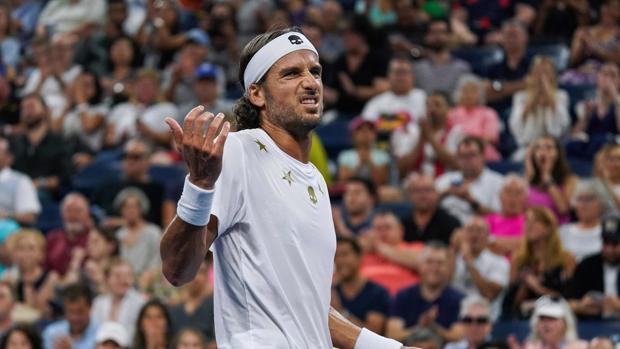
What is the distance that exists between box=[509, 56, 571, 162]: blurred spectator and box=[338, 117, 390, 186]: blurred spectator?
1.21 metres

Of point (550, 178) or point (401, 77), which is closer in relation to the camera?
point (550, 178)

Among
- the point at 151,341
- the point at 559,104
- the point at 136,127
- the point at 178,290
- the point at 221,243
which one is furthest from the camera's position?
the point at 136,127

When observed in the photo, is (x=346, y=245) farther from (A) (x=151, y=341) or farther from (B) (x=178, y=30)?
(B) (x=178, y=30)

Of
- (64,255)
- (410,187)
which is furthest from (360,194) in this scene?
(64,255)

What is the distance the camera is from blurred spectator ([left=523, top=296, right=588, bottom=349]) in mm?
9172

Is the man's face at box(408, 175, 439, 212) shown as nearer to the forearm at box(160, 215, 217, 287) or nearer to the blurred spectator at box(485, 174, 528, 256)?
the blurred spectator at box(485, 174, 528, 256)

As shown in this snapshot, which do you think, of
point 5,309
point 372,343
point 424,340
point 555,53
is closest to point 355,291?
point 424,340

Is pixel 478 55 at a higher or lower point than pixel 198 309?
higher

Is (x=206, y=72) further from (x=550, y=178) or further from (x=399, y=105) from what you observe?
(x=550, y=178)

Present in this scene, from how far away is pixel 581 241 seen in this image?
1060 centimetres

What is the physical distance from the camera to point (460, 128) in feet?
41.0

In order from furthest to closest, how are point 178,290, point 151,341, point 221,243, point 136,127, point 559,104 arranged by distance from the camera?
point 136,127 < point 559,104 < point 178,290 < point 151,341 < point 221,243

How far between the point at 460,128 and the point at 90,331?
3840 mm

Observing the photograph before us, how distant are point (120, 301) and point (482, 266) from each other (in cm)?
288
